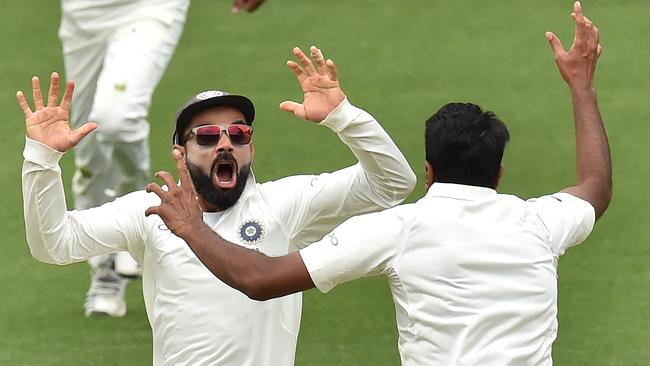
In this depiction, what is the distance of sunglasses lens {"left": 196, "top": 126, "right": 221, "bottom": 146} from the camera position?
561 cm

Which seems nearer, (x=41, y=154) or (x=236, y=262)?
(x=236, y=262)

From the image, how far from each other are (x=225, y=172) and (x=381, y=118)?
5530 millimetres

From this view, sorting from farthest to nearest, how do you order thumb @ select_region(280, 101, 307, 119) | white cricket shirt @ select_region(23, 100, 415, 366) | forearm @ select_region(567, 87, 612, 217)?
1. white cricket shirt @ select_region(23, 100, 415, 366)
2. thumb @ select_region(280, 101, 307, 119)
3. forearm @ select_region(567, 87, 612, 217)

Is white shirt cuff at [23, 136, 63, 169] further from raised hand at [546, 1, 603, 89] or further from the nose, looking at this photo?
raised hand at [546, 1, 603, 89]

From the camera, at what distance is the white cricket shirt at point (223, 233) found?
539 centimetres

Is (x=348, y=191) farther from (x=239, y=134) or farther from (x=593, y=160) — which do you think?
(x=593, y=160)

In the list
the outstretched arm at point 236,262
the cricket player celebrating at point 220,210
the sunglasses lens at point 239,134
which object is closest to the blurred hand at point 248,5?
the cricket player celebrating at point 220,210

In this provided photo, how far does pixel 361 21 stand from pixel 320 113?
778cm

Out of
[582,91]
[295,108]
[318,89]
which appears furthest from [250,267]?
[582,91]

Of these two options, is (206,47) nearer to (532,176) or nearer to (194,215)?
→ (532,176)

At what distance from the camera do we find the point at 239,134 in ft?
18.5

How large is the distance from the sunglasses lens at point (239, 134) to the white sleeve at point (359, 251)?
1.01 metres

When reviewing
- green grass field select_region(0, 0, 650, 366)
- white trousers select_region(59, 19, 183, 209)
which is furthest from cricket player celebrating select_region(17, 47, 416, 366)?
white trousers select_region(59, 19, 183, 209)

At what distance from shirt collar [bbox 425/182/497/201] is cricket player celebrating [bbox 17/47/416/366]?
67 cm
